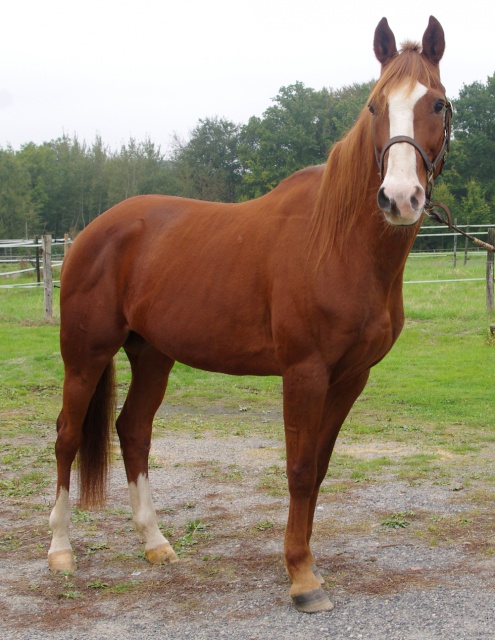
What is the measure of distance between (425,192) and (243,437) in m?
4.23

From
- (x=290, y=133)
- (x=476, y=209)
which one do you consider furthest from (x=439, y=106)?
(x=290, y=133)

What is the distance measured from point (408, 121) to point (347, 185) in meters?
0.49

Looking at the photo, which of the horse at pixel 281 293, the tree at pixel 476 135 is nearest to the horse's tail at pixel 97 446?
the horse at pixel 281 293

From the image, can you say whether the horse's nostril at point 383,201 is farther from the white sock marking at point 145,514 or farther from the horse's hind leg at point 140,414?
the white sock marking at point 145,514

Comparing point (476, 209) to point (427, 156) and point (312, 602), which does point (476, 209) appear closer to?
point (427, 156)

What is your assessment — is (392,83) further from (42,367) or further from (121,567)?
(42,367)

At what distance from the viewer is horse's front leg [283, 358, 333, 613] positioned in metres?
3.13

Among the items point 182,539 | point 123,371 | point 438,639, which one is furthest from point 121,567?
point 123,371

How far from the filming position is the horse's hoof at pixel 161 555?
3.82 m

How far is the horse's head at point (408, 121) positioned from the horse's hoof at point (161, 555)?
229 cm

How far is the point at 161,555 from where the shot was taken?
3826 mm

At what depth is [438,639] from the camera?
9.32 feet

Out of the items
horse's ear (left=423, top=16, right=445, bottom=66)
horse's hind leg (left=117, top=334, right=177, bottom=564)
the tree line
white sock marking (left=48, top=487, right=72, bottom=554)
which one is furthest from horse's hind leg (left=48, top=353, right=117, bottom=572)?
the tree line

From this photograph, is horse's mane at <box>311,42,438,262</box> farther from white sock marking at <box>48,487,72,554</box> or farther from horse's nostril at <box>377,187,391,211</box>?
white sock marking at <box>48,487,72,554</box>
